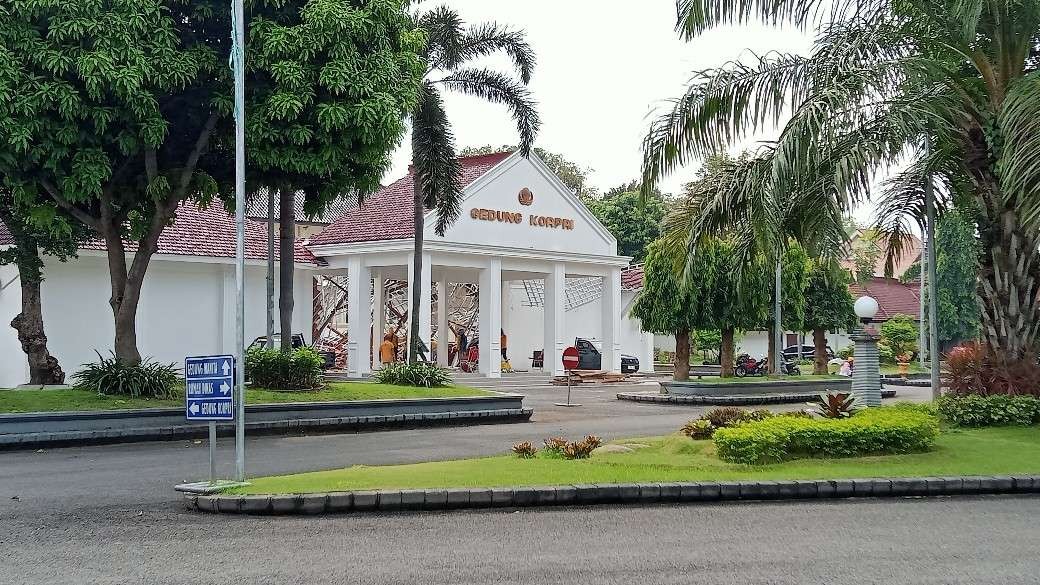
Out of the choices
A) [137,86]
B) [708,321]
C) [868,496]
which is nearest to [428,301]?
[708,321]

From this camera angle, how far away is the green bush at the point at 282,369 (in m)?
20.9

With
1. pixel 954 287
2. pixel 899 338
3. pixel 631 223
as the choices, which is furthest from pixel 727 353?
pixel 631 223

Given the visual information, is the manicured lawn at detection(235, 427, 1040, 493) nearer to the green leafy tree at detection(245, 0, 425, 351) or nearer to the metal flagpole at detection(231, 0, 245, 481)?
the metal flagpole at detection(231, 0, 245, 481)

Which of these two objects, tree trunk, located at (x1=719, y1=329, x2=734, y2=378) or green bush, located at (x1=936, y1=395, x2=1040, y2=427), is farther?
tree trunk, located at (x1=719, y1=329, x2=734, y2=378)

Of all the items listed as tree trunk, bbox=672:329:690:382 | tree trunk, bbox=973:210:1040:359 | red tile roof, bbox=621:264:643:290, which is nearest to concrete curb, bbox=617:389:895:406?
tree trunk, bbox=672:329:690:382

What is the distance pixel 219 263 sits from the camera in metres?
29.0

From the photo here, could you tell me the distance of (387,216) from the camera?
118 feet

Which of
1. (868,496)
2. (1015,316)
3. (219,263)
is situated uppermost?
(219,263)

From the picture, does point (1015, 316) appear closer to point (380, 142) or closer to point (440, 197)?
point (380, 142)

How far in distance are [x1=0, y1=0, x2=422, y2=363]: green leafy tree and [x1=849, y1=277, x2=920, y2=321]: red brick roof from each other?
4974 cm

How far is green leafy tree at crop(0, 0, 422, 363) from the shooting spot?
1600cm

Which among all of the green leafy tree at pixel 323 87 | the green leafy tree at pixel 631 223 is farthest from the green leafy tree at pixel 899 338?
the green leafy tree at pixel 323 87

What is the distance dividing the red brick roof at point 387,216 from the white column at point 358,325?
1316 mm

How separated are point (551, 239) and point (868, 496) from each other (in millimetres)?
27600
